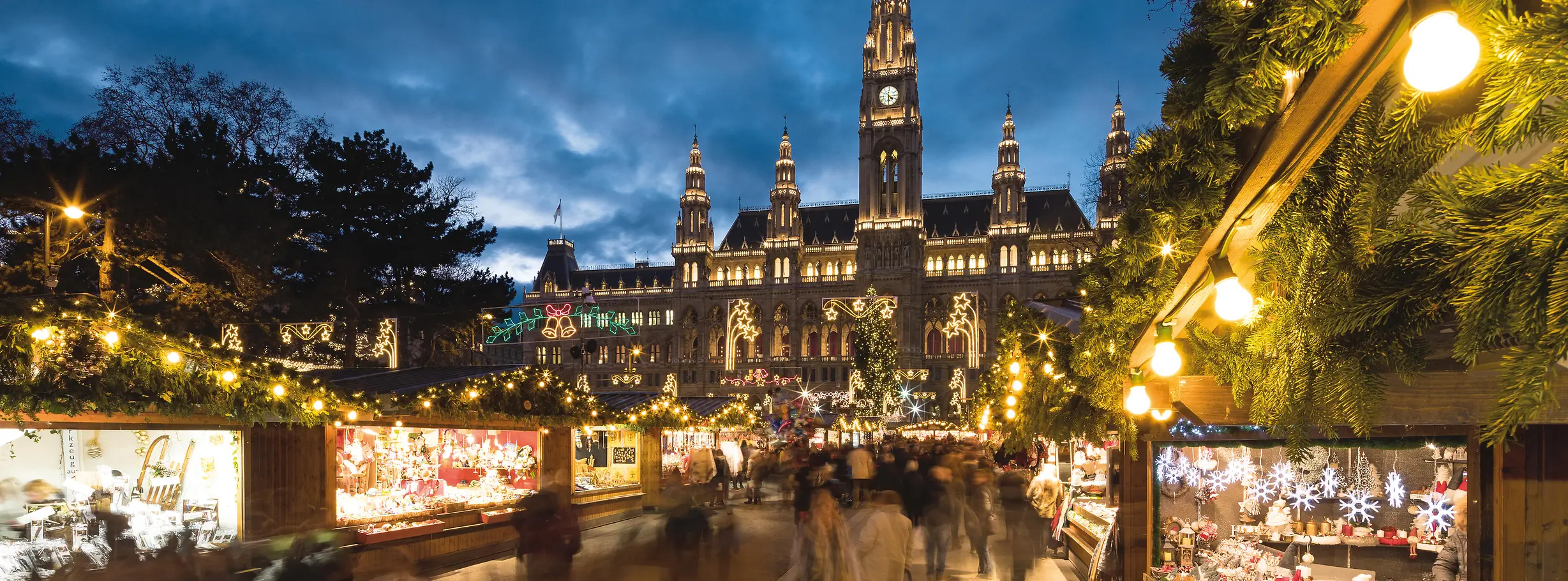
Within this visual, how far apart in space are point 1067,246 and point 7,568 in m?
60.4

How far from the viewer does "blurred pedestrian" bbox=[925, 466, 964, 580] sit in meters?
11.5

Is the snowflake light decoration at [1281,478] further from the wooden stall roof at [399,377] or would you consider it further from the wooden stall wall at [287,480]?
the wooden stall wall at [287,480]

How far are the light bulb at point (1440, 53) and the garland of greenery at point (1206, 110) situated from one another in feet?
1.06

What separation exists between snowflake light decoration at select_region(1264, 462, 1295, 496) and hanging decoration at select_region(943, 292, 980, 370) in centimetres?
4717

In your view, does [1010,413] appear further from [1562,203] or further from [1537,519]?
[1562,203]

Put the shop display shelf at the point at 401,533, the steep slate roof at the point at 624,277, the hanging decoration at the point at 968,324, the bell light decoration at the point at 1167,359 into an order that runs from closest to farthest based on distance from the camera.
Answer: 1. the bell light decoration at the point at 1167,359
2. the shop display shelf at the point at 401,533
3. the hanging decoration at the point at 968,324
4. the steep slate roof at the point at 624,277

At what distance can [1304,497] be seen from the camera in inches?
257

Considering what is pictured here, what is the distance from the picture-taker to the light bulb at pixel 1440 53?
1.19 m

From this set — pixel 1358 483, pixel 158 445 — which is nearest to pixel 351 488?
pixel 158 445

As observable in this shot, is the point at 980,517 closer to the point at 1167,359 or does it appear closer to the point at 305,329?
the point at 1167,359

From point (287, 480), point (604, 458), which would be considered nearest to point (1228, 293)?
point (287, 480)

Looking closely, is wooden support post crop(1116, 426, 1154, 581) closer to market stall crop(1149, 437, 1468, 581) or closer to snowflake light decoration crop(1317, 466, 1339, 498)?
market stall crop(1149, 437, 1468, 581)

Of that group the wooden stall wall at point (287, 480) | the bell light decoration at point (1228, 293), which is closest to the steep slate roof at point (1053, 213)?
the wooden stall wall at point (287, 480)

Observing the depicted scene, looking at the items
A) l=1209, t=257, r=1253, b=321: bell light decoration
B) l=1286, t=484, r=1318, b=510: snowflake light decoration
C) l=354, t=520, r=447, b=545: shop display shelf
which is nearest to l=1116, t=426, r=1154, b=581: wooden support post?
l=1286, t=484, r=1318, b=510: snowflake light decoration
